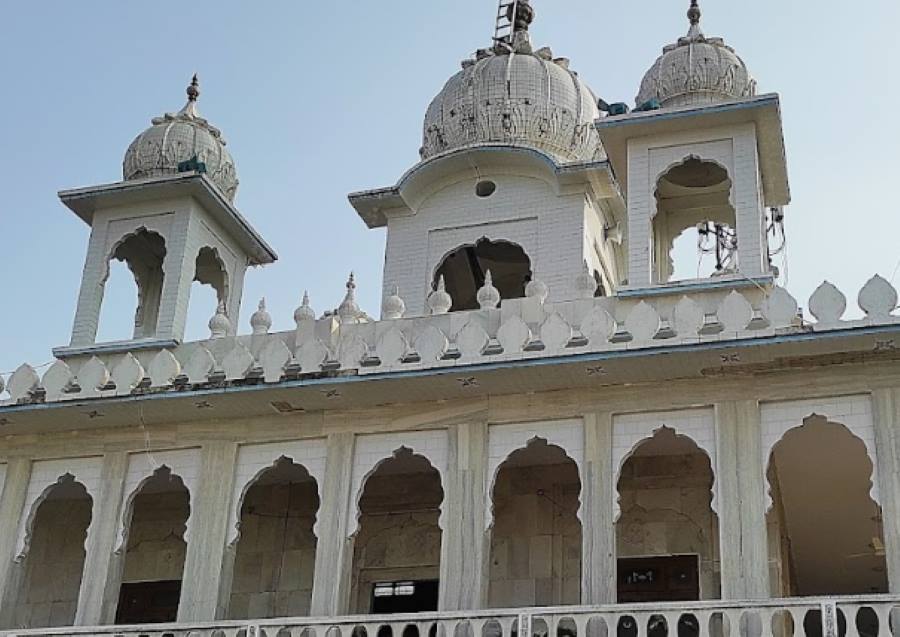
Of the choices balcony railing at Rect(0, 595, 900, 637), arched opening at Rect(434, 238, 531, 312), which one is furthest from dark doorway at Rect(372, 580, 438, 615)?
arched opening at Rect(434, 238, 531, 312)

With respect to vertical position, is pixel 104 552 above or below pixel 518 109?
below

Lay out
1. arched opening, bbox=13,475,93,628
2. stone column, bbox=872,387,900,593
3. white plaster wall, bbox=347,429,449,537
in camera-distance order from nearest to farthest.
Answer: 1. stone column, bbox=872,387,900,593
2. white plaster wall, bbox=347,429,449,537
3. arched opening, bbox=13,475,93,628

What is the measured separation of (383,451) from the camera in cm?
1467

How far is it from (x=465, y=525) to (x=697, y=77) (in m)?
6.59

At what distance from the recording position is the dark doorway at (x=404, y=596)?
15750mm

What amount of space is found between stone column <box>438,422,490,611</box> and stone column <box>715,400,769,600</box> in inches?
96.4

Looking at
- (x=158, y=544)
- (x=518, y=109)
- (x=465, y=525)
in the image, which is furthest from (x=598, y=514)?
(x=518, y=109)

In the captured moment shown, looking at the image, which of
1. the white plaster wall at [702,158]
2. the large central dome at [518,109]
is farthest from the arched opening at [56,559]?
the white plaster wall at [702,158]

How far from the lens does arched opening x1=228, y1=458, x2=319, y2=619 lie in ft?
52.6

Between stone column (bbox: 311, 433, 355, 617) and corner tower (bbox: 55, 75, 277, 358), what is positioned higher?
corner tower (bbox: 55, 75, 277, 358)

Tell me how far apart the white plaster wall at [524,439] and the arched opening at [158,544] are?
4.38 m

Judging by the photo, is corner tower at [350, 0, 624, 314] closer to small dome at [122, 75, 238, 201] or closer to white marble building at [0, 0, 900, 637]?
white marble building at [0, 0, 900, 637]

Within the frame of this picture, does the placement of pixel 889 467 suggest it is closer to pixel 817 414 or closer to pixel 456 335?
pixel 817 414

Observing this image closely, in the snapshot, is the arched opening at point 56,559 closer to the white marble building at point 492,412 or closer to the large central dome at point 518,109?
the white marble building at point 492,412
